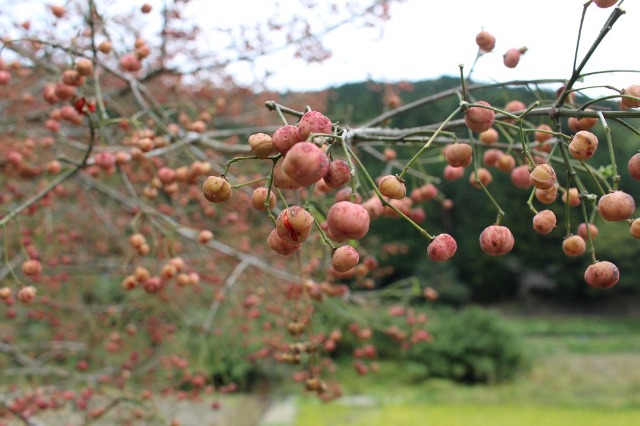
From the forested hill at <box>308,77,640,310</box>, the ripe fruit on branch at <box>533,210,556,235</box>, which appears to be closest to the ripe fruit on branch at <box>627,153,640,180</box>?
the ripe fruit on branch at <box>533,210,556,235</box>

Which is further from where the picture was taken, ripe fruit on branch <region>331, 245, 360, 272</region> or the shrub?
the shrub

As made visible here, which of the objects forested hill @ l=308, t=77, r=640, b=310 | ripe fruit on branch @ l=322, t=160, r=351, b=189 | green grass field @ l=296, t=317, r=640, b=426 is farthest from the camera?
forested hill @ l=308, t=77, r=640, b=310

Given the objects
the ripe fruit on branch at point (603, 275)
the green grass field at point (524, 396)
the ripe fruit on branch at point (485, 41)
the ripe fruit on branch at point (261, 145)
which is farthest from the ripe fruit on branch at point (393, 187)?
Result: the green grass field at point (524, 396)

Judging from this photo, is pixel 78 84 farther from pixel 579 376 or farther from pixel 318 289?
pixel 579 376

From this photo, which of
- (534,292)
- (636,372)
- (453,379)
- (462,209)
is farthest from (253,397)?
(534,292)

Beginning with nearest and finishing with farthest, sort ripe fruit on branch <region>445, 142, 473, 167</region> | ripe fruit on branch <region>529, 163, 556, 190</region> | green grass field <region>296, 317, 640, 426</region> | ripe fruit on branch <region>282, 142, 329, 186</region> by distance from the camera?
ripe fruit on branch <region>282, 142, 329, 186</region>, ripe fruit on branch <region>529, 163, 556, 190</region>, ripe fruit on branch <region>445, 142, 473, 167</region>, green grass field <region>296, 317, 640, 426</region>

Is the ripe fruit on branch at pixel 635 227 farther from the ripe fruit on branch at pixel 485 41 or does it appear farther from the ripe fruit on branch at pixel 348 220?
the ripe fruit on branch at pixel 485 41

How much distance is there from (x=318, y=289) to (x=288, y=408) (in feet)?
22.8

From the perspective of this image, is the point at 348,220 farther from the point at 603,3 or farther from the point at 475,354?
the point at 475,354

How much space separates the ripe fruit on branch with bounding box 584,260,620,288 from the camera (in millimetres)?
857

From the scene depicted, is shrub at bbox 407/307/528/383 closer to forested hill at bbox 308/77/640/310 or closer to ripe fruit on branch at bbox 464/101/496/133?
forested hill at bbox 308/77/640/310

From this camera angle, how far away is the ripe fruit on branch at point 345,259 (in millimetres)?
774

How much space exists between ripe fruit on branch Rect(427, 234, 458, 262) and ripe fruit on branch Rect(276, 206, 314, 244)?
0.61ft

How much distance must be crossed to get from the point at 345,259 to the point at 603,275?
0.38m
